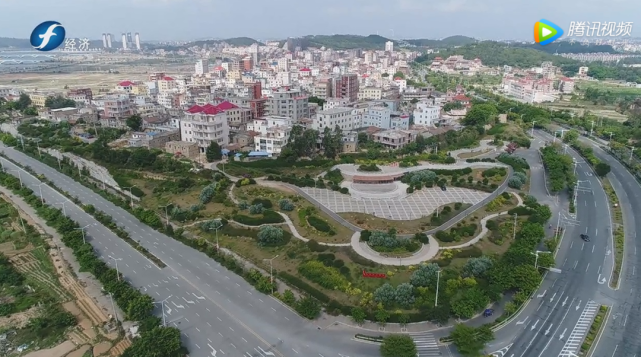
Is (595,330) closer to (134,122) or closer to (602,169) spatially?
(602,169)

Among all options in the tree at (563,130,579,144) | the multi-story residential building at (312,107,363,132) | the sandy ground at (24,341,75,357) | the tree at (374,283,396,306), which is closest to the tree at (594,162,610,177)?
the tree at (563,130,579,144)

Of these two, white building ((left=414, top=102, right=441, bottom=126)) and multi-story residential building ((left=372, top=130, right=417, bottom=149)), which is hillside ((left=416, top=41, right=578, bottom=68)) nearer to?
white building ((left=414, top=102, right=441, bottom=126))

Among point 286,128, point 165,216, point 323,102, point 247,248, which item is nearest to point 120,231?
point 165,216

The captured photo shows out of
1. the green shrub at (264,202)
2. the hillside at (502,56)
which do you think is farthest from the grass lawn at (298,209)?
the hillside at (502,56)

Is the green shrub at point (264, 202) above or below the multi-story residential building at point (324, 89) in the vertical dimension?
below

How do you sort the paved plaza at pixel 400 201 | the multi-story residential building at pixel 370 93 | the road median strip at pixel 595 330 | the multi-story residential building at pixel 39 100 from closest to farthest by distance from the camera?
1. the road median strip at pixel 595 330
2. the paved plaza at pixel 400 201
3. the multi-story residential building at pixel 39 100
4. the multi-story residential building at pixel 370 93

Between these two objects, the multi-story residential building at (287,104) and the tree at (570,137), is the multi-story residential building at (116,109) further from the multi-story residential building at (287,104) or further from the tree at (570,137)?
the tree at (570,137)

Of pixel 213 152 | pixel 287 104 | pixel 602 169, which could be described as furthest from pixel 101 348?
pixel 602 169
